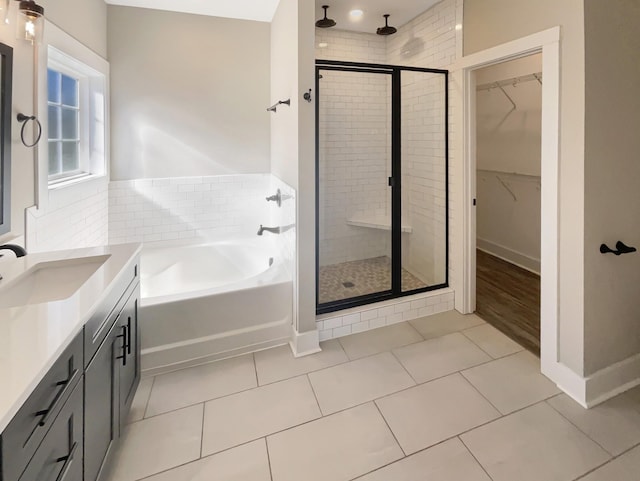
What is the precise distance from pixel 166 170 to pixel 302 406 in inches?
94.3

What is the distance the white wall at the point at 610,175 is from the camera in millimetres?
1898

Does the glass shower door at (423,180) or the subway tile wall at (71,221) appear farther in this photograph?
the glass shower door at (423,180)

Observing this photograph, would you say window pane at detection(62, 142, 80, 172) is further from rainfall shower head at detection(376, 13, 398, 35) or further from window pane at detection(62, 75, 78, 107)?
rainfall shower head at detection(376, 13, 398, 35)

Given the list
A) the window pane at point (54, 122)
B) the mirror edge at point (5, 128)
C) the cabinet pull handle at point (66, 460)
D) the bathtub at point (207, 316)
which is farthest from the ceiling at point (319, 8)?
the cabinet pull handle at point (66, 460)

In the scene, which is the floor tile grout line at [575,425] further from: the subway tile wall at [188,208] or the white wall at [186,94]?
the white wall at [186,94]

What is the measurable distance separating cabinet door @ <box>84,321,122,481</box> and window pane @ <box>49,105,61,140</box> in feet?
5.73

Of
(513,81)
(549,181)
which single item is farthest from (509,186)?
(549,181)

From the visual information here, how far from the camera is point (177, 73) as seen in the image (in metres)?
3.17

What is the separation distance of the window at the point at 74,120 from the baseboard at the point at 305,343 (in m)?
1.87

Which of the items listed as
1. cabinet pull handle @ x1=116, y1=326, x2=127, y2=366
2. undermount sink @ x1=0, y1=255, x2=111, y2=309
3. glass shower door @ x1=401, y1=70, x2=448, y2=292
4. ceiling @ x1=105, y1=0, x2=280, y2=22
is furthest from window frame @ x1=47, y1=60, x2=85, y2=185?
glass shower door @ x1=401, y1=70, x2=448, y2=292

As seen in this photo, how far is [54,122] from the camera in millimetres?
2512

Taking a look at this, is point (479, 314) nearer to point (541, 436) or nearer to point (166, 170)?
point (541, 436)

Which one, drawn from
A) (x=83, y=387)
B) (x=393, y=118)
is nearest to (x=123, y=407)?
(x=83, y=387)

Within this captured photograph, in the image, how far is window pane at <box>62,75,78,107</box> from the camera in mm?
2623
